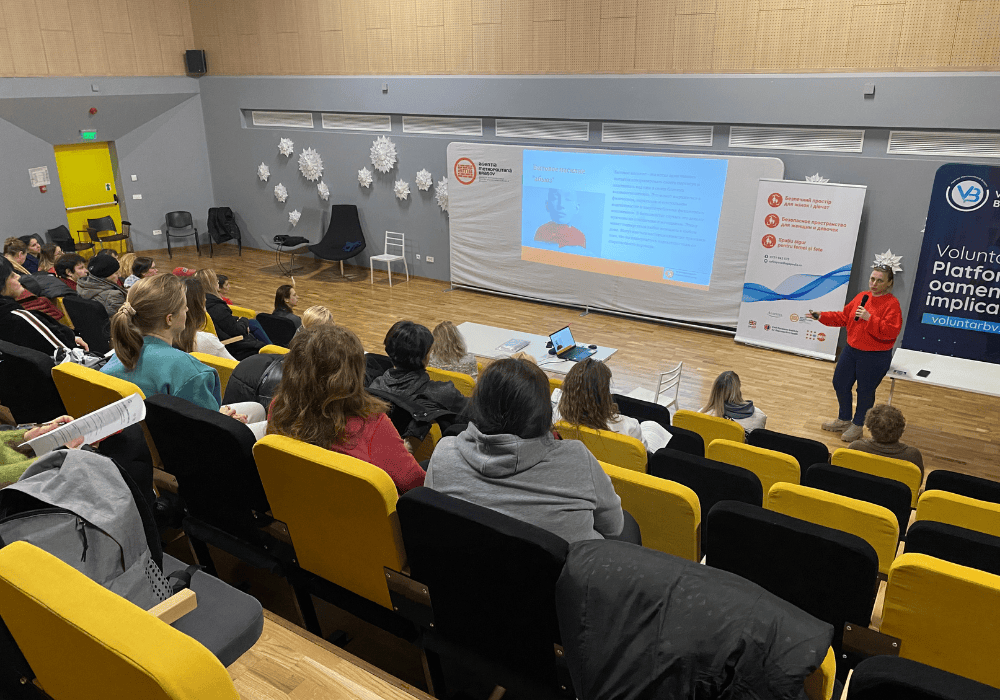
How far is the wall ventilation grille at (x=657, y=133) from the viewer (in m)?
7.98

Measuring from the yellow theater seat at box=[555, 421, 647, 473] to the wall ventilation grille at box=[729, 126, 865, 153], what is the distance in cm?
549

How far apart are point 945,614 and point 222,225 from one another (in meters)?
13.0

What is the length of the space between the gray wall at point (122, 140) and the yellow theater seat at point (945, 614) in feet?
42.0

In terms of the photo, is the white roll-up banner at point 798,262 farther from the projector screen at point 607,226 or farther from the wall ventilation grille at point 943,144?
the wall ventilation grille at point 943,144

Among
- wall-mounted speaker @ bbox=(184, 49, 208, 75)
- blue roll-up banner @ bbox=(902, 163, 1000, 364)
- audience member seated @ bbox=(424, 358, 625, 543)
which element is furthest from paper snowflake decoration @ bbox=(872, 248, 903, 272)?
wall-mounted speaker @ bbox=(184, 49, 208, 75)

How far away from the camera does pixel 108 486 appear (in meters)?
1.78

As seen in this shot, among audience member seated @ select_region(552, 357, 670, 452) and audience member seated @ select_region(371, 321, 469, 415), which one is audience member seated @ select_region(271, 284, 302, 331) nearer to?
audience member seated @ select_region(371, 321, 469, 415)

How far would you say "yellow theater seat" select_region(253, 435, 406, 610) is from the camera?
204 centimetres

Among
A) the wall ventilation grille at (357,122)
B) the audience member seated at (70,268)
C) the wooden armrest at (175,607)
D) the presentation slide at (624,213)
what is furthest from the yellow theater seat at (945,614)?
the wall ventilation grille at (357,122)

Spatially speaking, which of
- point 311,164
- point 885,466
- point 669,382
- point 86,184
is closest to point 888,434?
point 885,466

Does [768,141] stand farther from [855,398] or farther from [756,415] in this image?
[756,415]

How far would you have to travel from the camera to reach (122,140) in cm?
1202

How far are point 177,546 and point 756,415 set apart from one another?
3.81 m

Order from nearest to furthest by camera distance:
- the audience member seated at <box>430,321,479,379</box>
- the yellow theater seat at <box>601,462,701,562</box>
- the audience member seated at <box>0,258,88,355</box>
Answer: the yellow theater seat at <box>601,462,701,562</box>
the audience member seated at <box>0,258,88,355</box>
the audience member seated at <box>430,321,479,379</box>
